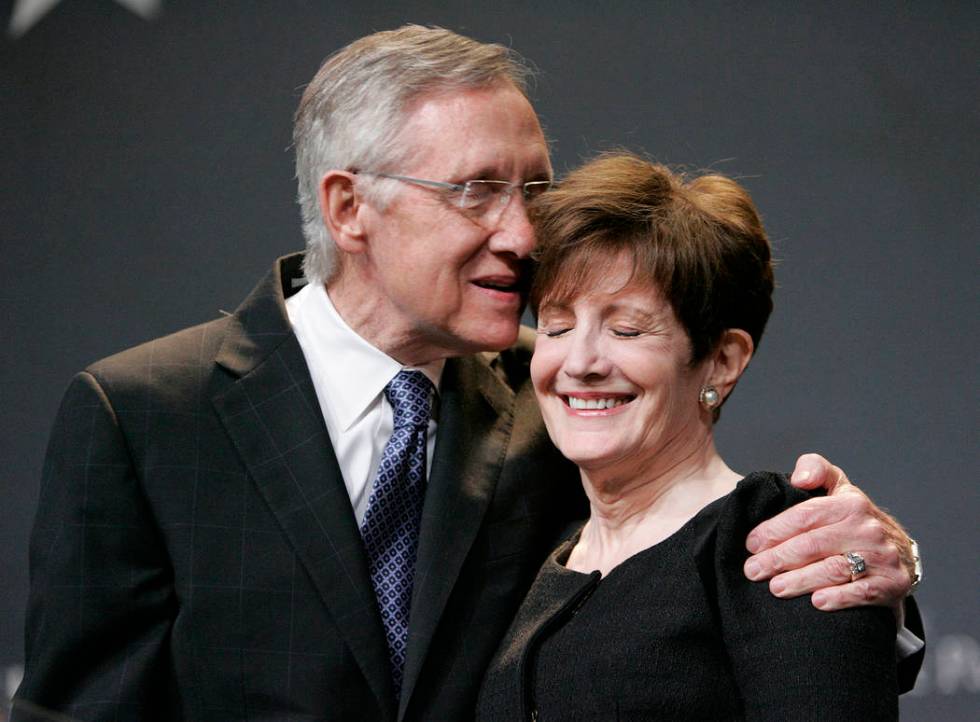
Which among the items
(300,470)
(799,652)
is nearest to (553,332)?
(300,470)

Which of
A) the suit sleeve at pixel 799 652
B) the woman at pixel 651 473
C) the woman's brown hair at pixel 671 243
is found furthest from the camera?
the woman's brown hair at pixel 671 243

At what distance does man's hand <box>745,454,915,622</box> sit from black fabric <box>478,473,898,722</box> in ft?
0.06

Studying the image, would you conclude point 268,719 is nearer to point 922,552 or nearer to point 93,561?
point 93,561

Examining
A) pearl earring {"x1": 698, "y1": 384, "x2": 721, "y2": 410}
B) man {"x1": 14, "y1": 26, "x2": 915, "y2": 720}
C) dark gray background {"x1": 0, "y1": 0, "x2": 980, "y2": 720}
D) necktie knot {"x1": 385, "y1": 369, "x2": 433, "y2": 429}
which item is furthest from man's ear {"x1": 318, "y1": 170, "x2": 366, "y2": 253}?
dark gray background {"x1": 0, "y1": 0, "x2": 980, "y2": 720}

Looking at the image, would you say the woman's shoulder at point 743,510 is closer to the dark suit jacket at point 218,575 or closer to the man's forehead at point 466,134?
the dark suit jacket at point 218,575

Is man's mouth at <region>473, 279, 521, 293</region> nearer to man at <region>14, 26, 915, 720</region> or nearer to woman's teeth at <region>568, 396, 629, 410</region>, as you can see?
man at <region>14, 26, 915, 720</region>

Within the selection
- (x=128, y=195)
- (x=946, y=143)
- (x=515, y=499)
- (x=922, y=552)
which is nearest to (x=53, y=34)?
(x=128, y=195)

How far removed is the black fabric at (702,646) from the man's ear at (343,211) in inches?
26.3

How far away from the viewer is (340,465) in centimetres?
204

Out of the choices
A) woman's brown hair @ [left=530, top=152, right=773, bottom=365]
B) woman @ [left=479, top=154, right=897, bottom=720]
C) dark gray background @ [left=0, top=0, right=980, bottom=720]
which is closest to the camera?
woman @ [left=479, top=154, right=897, bottom=720]

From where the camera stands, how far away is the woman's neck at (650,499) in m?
1.77

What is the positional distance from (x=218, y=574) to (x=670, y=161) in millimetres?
2038

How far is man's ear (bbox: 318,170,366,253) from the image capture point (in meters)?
→ 2.13

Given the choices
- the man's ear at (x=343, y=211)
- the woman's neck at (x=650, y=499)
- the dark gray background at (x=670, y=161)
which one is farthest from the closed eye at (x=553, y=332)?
the dark gray background at (x=670, y=161)
